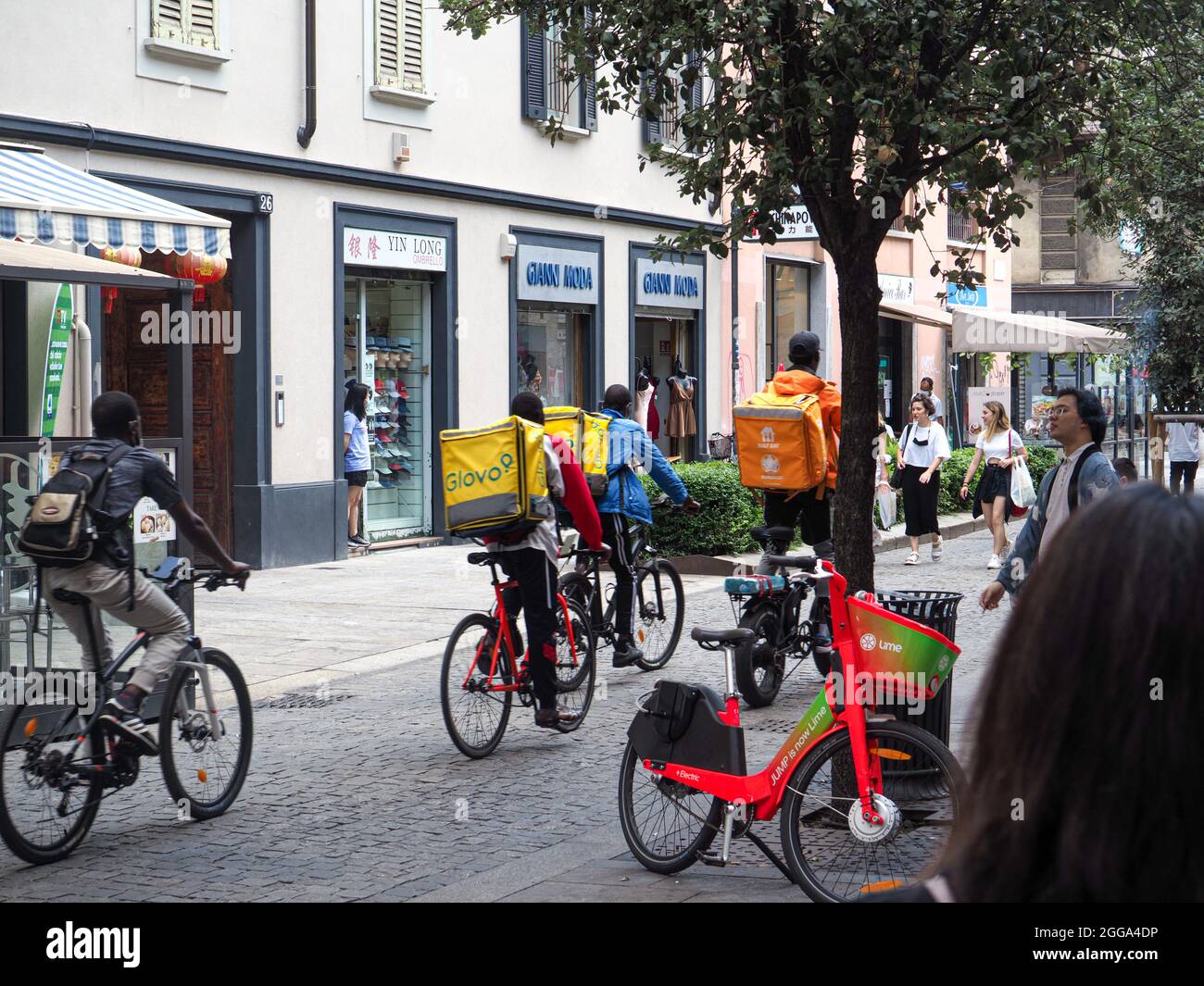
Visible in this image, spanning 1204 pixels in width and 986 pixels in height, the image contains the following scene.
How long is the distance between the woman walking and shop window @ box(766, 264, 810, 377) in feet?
34.9

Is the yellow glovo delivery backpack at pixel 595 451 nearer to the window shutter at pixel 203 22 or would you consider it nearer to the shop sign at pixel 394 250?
the window shutter at pixel 203 22

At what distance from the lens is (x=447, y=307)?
1859 centimetres

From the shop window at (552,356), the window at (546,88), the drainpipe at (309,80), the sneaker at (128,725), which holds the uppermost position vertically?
the window at (546,88)

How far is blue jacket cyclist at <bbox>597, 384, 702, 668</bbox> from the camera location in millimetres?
→ 9977

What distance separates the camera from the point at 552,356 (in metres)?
21.1

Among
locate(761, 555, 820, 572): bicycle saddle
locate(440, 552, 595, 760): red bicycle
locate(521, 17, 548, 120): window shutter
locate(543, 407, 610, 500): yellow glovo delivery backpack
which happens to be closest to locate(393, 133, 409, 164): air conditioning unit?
locate(521, 17, 548, 120): window shutter

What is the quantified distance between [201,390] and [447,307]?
3.52m

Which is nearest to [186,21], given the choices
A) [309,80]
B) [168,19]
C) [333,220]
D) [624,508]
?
[168,19]

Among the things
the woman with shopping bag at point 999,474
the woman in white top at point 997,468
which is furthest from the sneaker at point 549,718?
the woman in white top at point 997,468

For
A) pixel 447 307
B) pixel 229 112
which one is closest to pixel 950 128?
pixel 229 112

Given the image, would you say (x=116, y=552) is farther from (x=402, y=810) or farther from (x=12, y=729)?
(x=402, y=810)

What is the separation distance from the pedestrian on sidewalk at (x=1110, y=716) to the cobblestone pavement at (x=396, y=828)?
9.47 feet

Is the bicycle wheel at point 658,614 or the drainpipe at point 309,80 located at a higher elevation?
the drainpipe at point 309,80

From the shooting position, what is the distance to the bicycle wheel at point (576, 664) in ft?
27.8
